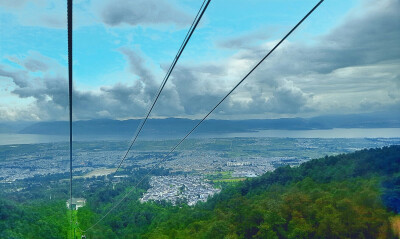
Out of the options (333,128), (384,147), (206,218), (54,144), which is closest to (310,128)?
(333,128)

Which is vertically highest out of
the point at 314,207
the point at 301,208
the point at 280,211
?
the point at 314,207

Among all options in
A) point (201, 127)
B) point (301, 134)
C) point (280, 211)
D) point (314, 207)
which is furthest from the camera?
point (201, 127)

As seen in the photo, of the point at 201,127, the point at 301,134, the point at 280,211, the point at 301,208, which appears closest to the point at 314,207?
the point at 301,208

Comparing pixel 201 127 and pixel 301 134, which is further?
pixel 201 127

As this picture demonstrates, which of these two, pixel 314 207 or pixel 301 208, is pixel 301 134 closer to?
Answer: pixel 301 208

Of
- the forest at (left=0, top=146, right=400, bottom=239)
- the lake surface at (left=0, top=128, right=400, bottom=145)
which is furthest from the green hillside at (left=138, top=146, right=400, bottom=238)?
the lake surface at (left=0, top=128, right=400, bottom=145)
